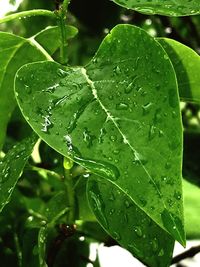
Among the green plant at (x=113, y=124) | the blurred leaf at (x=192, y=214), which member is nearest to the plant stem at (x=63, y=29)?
the green plant at (x=113, y=124)

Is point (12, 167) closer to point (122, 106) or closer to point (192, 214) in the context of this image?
point (122, 106)

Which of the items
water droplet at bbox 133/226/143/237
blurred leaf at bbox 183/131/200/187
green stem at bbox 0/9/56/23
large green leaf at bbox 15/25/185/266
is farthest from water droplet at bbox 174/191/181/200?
blurred leaf at bbox 183/131/200/187

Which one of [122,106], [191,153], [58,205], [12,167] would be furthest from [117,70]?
[191,153]

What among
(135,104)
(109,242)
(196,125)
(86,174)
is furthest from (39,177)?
(135,104)

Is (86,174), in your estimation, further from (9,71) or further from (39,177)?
(39,177)

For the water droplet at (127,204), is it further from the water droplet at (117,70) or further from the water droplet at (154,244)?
the water droplet at (117,70)

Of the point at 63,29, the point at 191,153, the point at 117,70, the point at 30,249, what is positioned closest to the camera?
the point at 117,70

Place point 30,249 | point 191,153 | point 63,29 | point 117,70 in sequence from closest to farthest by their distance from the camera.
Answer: point 117,70, point 63,29, point 30,249, point 191,153
